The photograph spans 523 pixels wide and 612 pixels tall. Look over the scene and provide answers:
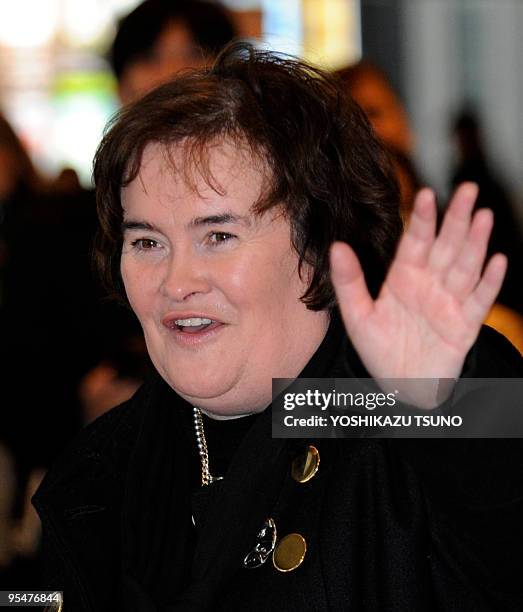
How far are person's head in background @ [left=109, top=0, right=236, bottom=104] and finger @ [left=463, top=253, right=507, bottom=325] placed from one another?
2004mm

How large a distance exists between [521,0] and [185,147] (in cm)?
975

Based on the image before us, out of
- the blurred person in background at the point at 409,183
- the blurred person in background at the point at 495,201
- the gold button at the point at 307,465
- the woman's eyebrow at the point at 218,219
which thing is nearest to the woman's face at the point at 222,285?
the woman's eyebrow at the point at 218,219

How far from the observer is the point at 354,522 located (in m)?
1.90

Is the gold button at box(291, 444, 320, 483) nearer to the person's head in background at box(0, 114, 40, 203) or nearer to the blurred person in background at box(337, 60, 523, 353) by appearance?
the blurred person in background at box(337, 60, 523, 353)

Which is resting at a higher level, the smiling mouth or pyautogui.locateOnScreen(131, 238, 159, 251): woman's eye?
pyautogui.locateOnScreen(131, 238, 159, 251): woman's eye

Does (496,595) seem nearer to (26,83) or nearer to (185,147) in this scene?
(185,147)

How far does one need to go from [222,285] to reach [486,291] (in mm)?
501

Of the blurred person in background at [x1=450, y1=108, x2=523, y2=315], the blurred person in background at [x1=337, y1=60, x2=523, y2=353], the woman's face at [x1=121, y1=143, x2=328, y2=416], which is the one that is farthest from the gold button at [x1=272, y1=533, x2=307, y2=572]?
the blurred person in background at [x1=450, y1=108, x2=523, y2=315]

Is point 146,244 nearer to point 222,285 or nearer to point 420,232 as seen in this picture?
point 222,285

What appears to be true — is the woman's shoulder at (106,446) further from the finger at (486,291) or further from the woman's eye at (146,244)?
the finger at (486,291)

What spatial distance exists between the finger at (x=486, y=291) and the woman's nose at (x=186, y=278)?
19.5 inches

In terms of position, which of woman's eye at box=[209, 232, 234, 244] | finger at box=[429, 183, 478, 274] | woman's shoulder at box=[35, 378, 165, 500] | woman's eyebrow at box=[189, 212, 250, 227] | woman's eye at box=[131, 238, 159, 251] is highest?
finger at box=[429, 183, 478, 274]

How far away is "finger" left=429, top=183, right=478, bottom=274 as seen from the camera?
1.65m

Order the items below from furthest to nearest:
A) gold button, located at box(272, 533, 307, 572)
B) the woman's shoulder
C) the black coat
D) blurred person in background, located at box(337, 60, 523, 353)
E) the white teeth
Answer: blurred person in background, located at box(337, 60, 523, 353), the woman's shoulder, the white teeth, gold button, located at box(272, 533, 307, 572), the black coat
